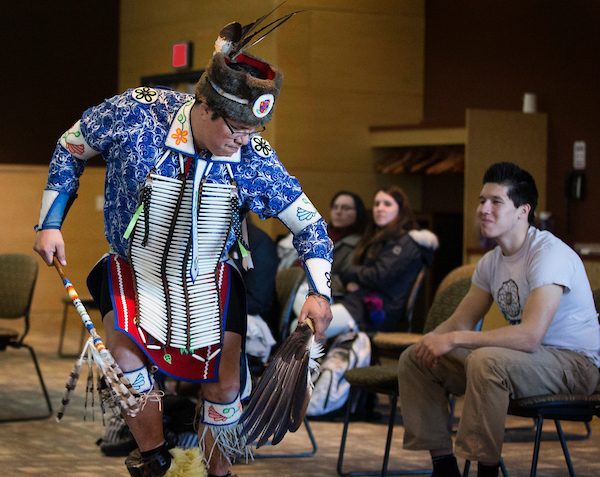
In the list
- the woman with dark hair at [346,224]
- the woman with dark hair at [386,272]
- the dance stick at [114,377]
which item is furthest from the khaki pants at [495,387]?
the woman with dark hair at [346,224]

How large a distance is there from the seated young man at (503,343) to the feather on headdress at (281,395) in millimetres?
728

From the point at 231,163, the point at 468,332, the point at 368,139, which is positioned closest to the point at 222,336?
the point at 231,163

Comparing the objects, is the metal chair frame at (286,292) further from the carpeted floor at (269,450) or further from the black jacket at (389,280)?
the black jacket at (389,280)

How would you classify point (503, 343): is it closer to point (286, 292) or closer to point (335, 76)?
point (286, 292)

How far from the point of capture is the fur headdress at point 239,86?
334cm

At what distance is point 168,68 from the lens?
979cm

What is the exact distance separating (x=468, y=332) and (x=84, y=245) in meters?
6.71

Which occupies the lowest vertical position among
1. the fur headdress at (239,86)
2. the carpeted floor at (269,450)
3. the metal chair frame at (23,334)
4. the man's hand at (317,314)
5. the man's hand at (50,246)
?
the carpeted floor at (269,450)

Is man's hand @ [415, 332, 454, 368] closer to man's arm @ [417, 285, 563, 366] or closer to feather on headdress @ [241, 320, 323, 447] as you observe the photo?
man's arm @ [417, 285, 563, 366]

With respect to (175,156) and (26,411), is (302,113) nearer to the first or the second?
(26,411)

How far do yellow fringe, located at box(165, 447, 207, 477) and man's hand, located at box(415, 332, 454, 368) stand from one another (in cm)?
95

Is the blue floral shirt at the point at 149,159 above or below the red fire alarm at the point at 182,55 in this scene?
below

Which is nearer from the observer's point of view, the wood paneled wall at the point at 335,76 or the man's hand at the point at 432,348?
the man's hand at the point at 432,348

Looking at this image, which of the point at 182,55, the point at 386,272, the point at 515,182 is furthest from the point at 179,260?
the point at 182,55
